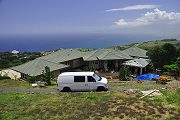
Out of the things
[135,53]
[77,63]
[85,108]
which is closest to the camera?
[85,108]

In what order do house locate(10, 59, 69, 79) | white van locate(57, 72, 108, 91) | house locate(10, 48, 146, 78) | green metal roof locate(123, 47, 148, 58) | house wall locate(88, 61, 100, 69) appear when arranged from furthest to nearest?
green metal roof locate(123, 47, 148, 58), house wall locate(88, 61, 100, 69), house locate(10, 48, 146, 78), house locate(10, 59, 69, 79), white van locate(57, 72, 108, 91)

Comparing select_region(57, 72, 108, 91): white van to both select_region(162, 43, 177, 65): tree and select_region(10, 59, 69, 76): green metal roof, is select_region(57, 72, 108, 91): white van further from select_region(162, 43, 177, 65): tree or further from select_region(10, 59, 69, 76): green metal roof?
select_region(162, 43, 177, 65): tree

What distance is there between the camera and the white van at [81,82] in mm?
23344

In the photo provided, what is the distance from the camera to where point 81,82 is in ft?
77.2

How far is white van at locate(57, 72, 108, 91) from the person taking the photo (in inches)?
919

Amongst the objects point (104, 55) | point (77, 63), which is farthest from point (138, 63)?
point (77, 63)

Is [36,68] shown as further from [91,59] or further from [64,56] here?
[91,59]

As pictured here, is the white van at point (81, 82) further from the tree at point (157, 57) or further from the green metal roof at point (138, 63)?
the tree at point (157, 57)

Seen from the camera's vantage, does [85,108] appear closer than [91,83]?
Yes

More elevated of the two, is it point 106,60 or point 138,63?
point 106,60

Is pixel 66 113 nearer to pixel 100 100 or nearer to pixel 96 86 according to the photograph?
pixel 100 100

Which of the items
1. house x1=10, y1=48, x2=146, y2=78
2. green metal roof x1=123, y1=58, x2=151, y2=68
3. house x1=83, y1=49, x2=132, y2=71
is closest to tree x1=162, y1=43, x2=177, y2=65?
green metal roof x1=123, y1=58, x2=151, y2=68

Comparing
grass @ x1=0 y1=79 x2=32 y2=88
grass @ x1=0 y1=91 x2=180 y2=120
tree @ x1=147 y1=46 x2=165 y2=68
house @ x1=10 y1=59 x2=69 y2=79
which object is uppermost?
tree @ x1=147 y1=46 x2=165 y2=68

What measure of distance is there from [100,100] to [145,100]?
10.7ft
